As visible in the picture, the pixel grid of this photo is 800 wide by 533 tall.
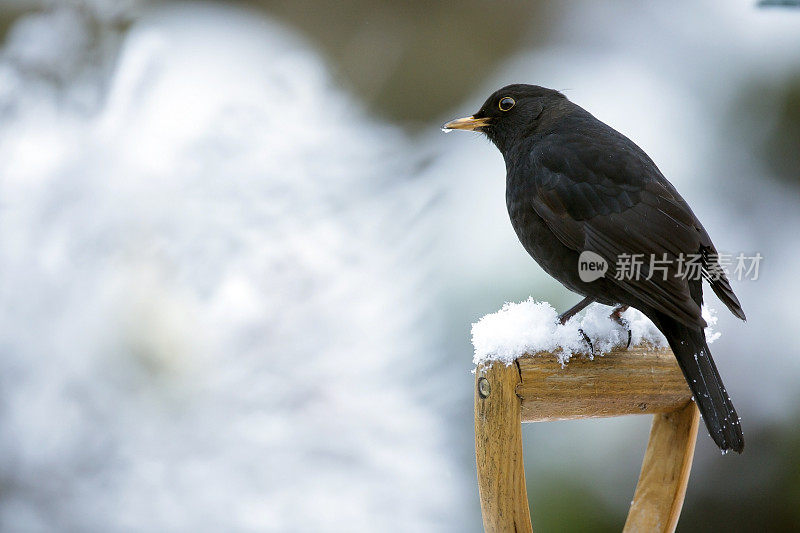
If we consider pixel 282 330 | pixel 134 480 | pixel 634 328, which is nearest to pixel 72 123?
pixel 282 330

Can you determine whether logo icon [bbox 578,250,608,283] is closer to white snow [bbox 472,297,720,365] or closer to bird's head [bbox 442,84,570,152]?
white snow [bbox 472,297,720,365]

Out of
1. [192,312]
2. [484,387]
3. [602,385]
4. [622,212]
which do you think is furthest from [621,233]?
[192,312]

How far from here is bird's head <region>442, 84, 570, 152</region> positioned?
191 cm

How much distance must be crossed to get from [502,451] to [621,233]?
498mm

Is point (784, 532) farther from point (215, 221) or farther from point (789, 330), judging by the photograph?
point (215, 221)

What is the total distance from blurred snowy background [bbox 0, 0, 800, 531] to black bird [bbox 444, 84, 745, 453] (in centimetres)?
68

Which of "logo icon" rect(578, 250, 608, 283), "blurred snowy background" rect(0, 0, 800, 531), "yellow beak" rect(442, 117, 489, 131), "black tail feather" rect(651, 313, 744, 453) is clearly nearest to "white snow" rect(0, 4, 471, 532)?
"blurred snowy background" rect(0, 0, 800, 531)

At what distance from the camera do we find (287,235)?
2.28 meters

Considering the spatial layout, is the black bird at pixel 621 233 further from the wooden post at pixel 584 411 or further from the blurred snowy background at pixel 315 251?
the blurred snowy background at pixel 315 251

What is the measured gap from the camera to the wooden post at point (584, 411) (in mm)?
1391

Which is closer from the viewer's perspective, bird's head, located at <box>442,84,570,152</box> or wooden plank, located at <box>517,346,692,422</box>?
wooden plank, located at <box>517,346,692,422</box>

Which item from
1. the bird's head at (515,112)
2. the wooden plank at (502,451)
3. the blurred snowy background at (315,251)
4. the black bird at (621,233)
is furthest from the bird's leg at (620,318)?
the blurred snowy background at (315,251)

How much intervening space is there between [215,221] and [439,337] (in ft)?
2.41

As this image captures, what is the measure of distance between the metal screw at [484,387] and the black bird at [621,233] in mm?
317
